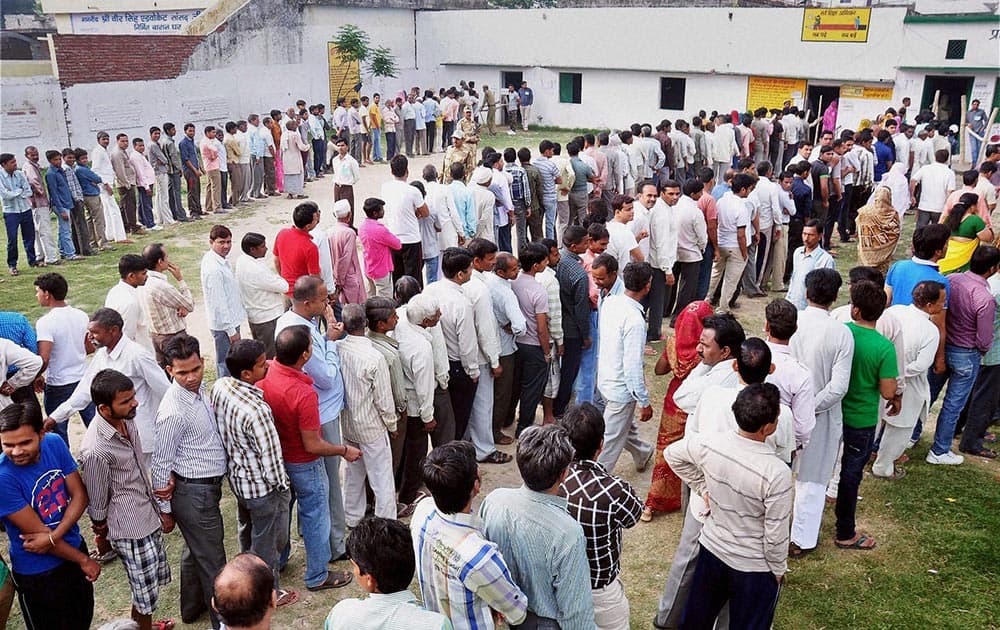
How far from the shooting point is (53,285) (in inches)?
208

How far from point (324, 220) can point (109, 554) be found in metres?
9.04

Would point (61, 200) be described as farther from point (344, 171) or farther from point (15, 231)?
point (344, 171)

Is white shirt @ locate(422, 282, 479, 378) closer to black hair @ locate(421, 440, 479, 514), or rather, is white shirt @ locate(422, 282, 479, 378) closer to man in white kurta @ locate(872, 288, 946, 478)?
black hair @ locate(421, 440, 479, 514)

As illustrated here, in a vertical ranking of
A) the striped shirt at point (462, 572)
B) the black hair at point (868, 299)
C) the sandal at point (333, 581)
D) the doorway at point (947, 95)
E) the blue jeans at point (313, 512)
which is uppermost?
the doorway at point (947, 95)

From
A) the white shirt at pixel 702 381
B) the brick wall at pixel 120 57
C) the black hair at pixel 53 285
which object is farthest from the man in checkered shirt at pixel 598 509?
the brick wall at pixel 120 57

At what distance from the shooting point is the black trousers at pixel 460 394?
18.2 ft

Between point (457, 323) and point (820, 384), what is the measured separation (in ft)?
7.93

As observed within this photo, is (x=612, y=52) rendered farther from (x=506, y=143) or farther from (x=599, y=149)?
(x=599, y=149)

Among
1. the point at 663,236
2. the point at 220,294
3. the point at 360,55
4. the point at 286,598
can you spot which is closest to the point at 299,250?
the point at 220,294

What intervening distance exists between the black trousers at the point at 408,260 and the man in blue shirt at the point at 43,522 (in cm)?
533

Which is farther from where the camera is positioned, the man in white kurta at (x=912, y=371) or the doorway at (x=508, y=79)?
the doorway at (x=508, y=79)

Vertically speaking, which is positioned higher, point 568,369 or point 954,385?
point 954,385

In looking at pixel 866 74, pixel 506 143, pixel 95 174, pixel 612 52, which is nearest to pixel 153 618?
pixel 95 174

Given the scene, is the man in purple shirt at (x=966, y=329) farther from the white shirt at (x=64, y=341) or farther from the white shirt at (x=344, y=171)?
the white shirt at (x=344, y=171)
